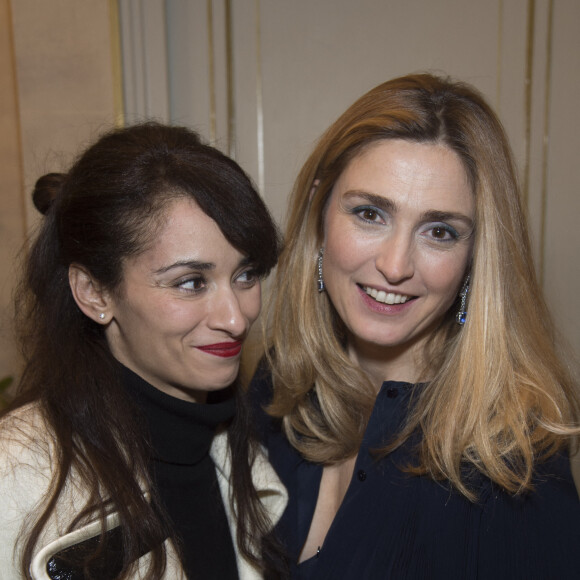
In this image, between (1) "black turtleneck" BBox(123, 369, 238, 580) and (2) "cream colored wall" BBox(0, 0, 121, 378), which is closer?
(1) "black turtleneck" BBox(123, 369, 238, 580)

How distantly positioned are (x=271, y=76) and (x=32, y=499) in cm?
195

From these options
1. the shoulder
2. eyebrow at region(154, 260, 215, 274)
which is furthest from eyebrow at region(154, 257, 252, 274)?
the shoulder

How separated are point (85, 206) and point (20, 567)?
719 millimetres

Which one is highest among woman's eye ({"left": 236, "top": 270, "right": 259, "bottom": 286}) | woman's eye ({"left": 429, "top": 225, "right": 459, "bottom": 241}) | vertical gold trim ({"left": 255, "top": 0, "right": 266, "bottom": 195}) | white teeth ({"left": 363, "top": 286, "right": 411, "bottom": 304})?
vertical gold trim ({"left": 255, "top": 0, "right": 266, "bottom": 195})

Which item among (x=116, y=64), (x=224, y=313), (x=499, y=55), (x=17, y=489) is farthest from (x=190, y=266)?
(x=499, y=55)

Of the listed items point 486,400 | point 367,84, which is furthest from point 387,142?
point 367,84

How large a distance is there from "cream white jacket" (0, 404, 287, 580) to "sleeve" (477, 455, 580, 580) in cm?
67

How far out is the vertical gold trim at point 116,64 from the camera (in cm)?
231

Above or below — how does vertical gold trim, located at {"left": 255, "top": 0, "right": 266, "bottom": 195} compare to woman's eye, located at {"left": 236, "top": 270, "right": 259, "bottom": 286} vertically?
above

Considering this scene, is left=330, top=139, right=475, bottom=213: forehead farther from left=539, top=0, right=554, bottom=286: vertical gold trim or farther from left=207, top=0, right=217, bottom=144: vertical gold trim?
left=539, top=0, right=554, bottom=286: vertical gold trim

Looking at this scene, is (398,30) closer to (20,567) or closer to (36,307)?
(36,307)

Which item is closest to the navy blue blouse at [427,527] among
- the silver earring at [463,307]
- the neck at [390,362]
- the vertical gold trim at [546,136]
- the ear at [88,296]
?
the neck at [390,362]

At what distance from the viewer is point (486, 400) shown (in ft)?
4.64

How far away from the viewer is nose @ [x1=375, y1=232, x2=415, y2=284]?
1428 mm
